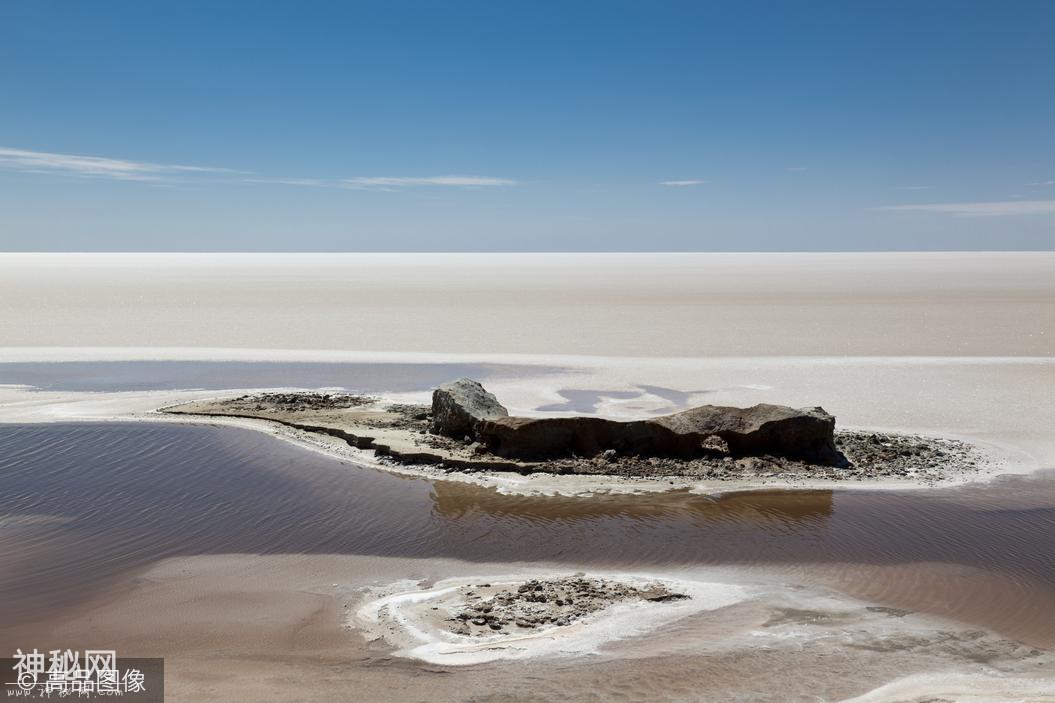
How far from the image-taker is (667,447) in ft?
40.5

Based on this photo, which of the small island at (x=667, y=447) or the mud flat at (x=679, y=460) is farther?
the small island at (x=667, y=447)

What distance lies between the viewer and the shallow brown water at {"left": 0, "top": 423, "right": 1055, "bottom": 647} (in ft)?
26.5

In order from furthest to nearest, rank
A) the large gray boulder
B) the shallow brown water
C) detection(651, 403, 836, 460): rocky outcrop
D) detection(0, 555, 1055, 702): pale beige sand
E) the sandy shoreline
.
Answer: the large gray boulder, detection(651, 403, 836, 460): rocky outcrop, the sandy shoreline, the shallow brown water, detection(0, 555, 1055, 702): pale beige sand

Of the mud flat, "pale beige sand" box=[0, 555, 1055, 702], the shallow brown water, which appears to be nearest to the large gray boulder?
the mud flat

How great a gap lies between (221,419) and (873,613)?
11.7 meters

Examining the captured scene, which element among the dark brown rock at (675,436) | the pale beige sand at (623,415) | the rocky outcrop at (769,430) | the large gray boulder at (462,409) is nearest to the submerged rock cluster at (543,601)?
the pale beige sand at (623,415)

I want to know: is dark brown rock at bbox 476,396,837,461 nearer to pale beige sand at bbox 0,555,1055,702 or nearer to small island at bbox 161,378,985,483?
small island at bbox 161,378,985,483

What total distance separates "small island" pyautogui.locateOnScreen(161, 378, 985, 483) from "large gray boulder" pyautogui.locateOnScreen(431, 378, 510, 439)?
0.06ft

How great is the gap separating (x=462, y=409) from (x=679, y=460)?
3427 millimetres

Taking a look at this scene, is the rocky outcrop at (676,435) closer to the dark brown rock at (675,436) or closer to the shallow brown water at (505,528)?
the dark brown rock at (675,436)

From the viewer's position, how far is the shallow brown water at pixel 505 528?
8086mm

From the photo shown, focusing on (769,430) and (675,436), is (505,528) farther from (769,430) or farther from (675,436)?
(769,430)

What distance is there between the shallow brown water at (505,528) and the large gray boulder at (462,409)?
1634 millimetres

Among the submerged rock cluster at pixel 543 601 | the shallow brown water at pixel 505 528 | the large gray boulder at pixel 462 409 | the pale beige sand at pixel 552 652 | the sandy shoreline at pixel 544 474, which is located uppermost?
the large gray boulder at pixel 462 409
